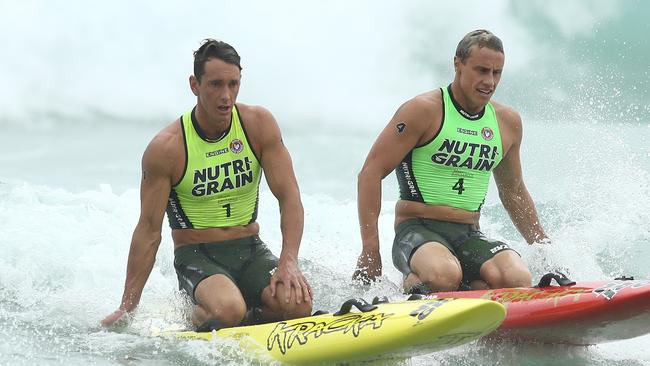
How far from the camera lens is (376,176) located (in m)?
8.13

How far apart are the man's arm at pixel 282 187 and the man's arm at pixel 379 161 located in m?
1.00

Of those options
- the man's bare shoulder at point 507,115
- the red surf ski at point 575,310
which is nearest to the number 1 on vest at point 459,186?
the man's bare shoulder at point 507,115

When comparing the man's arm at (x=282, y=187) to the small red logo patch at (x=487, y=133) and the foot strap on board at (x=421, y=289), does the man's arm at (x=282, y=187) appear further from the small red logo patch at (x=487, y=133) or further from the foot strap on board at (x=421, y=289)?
the small red logo patch at (x=487, y=133)

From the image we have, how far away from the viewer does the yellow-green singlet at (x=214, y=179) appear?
726 cm

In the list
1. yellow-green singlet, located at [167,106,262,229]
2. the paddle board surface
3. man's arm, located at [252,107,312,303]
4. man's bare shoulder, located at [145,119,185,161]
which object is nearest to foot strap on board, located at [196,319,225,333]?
the paddle board surface

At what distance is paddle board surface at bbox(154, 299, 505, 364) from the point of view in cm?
583

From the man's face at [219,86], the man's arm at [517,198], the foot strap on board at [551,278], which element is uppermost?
the man's face at [219,86]

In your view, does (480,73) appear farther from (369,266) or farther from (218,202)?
(218,202)

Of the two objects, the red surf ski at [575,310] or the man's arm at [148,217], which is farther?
the man's arm at [148,217]

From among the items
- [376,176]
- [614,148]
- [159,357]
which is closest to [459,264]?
[376,176]

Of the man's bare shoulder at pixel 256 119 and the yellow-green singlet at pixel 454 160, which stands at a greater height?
the man's bare shoulder at pixel 256 119

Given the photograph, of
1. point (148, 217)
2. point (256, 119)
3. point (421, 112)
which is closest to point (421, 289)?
point (421, 112)

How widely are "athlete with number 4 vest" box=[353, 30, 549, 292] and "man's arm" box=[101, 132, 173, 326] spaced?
1.65 meters

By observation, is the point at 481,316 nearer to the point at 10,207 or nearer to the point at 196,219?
the point at 196,219
